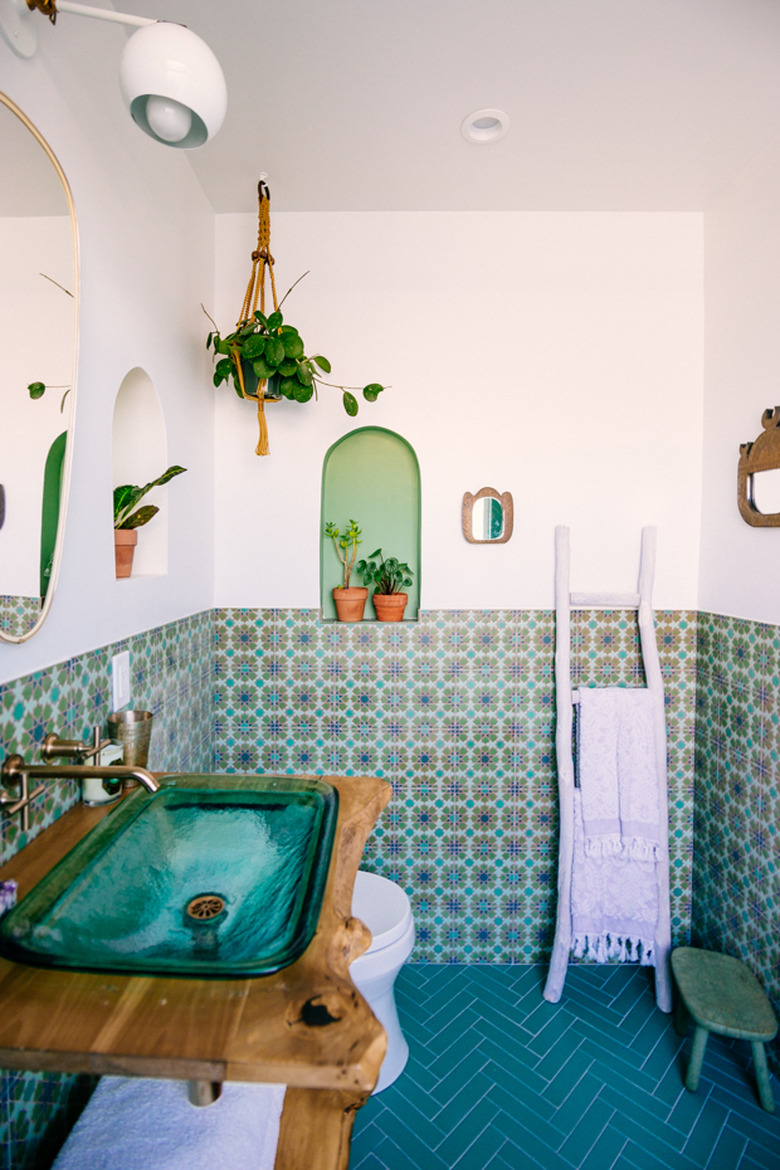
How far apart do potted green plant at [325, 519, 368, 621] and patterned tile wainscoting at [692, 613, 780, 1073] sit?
3.89 feet

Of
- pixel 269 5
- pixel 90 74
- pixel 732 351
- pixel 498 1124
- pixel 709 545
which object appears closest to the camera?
pixel 90 74

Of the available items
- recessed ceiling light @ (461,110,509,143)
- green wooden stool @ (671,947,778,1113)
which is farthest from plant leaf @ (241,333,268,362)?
green wooden stool @ (671,947,778,1113)

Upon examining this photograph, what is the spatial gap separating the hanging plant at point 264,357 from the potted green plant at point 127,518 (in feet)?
1.48

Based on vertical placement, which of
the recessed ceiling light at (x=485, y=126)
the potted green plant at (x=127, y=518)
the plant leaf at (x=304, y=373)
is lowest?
the potted green plant at (x=127, y=518)

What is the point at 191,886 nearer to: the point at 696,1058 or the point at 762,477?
the point at 696,1058

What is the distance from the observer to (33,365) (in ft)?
3.49

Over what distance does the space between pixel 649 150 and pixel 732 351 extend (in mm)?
647

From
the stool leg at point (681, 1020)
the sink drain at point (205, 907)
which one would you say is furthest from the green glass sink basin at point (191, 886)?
the stool leg at point (681, 1020)

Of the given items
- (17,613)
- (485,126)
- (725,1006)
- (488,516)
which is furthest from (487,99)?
(725,1006)

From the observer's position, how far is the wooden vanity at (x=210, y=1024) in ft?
2.13

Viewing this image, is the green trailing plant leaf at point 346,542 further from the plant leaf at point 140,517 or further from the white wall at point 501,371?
the plant leaf at point 140,517

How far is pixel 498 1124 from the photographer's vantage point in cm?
162

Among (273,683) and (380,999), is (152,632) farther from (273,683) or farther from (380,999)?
(380,999)

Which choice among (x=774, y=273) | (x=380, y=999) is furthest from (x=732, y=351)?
(x=380, y=999)
